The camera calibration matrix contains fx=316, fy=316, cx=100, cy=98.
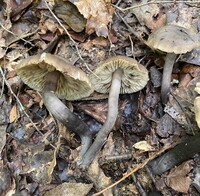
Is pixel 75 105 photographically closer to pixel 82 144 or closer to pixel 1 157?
pixel 82 144

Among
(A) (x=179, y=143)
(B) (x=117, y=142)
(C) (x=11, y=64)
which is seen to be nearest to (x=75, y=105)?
(B) (x=117, y=142)

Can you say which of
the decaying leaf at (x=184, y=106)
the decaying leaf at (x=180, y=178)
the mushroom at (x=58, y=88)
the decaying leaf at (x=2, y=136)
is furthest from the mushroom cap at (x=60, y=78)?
the decaying leaf at (x=180, y=178)

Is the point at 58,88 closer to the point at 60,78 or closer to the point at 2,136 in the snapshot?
the point at 60,78

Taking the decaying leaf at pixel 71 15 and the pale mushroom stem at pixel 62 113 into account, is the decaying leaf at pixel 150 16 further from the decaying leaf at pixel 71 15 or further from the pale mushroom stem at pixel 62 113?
the pale mushroom stem at pixel 62 113

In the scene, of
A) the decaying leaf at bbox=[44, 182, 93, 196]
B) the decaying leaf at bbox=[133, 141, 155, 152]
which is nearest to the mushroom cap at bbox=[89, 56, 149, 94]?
the decaying leaf at bbox=[133, 141, 155, 152]

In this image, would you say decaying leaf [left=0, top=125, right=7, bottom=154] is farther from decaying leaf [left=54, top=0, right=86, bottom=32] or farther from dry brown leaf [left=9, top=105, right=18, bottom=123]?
decaying leaf [left=54, top=0, right=86, bottom=32]
